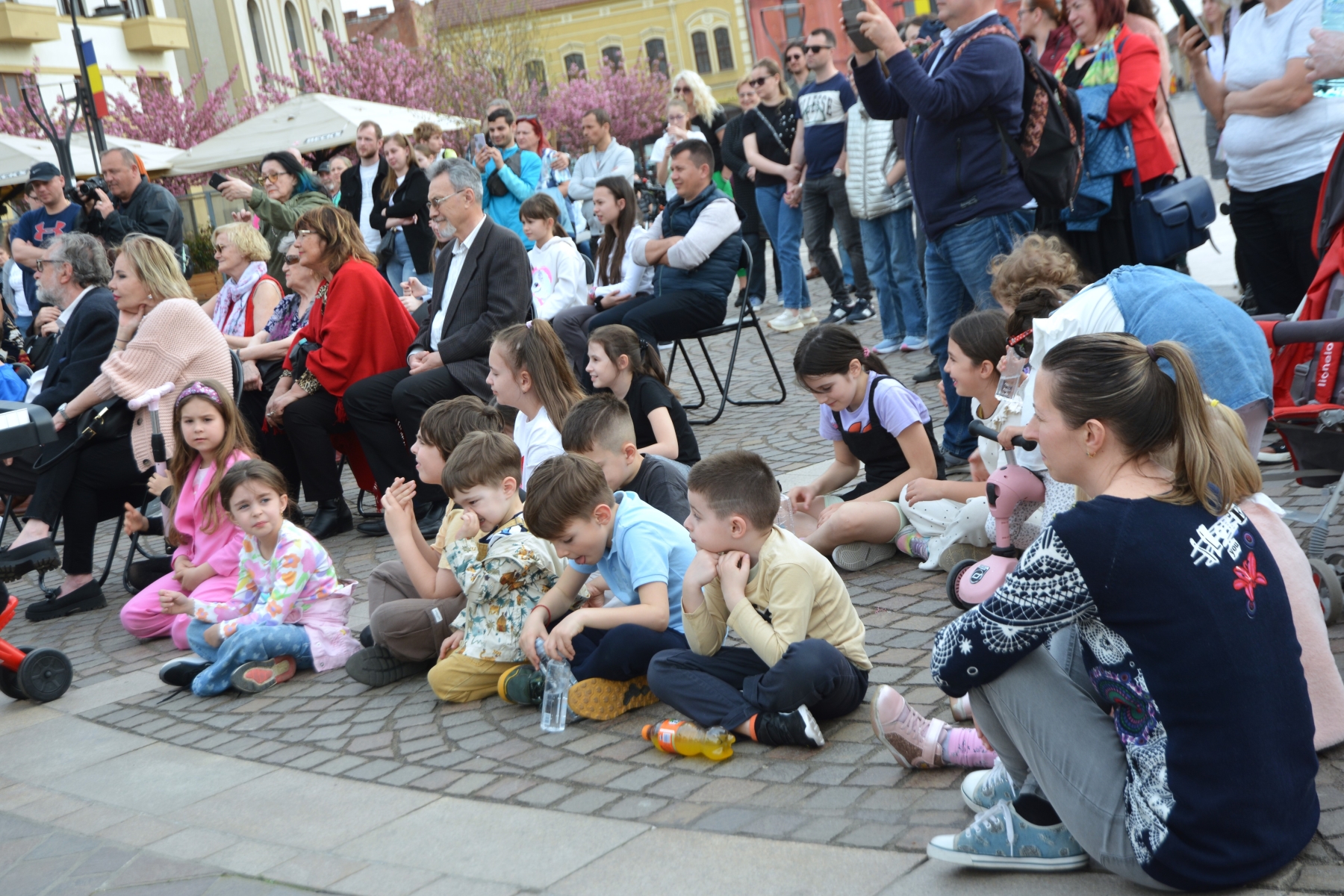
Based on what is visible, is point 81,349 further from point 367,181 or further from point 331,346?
point 367,181

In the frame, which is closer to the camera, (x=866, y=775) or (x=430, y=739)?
(x=866, y=775)

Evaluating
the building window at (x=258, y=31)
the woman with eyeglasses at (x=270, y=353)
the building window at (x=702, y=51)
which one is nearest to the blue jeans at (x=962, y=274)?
the woman with eyeglasses at (x=270, y=353)

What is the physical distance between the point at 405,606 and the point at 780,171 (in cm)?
707

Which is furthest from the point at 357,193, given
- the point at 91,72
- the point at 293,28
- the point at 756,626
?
the point at 293,28

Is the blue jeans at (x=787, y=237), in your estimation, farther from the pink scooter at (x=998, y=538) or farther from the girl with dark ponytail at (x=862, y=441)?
the pink scooter at (x=998, y=538)

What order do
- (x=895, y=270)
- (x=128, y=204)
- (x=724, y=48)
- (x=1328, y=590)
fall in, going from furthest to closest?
1. (x=724, y=48)
2. (x=128, y=204)
3. (x=895, y=270)
4. (x=1328, y=590)

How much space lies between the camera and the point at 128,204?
9.84 metres

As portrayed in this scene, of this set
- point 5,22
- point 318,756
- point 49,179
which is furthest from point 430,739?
point 5,22

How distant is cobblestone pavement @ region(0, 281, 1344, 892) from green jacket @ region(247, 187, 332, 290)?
4.51 metres

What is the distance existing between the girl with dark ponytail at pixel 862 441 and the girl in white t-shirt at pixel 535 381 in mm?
1079

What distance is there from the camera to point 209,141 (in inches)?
687

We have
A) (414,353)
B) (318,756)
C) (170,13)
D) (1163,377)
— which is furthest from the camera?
(170,13)

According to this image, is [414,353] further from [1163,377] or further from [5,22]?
[5,22]

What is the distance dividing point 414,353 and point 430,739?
3.33m
